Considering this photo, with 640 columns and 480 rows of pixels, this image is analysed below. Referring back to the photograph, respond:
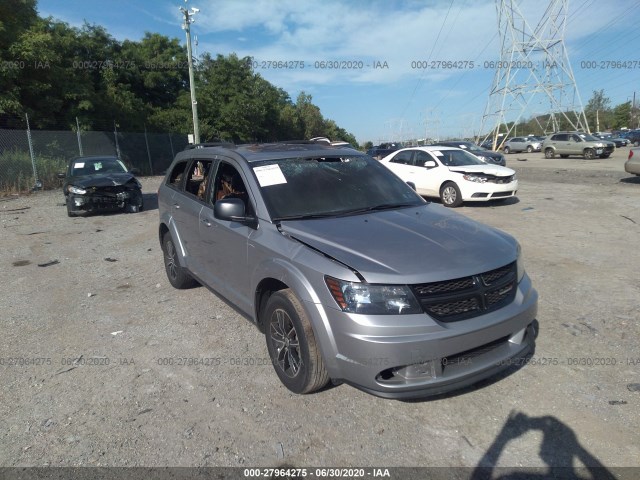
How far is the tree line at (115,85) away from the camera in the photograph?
19734 mm

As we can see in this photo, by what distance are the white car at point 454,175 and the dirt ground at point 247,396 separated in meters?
5.42

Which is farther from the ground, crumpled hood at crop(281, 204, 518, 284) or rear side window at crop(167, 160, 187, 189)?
rear side window at crop(167, 160, 187, 189)

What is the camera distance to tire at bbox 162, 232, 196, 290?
540cm

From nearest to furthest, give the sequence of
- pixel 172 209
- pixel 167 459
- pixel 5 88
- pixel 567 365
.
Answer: pixel 167 459
pixel 567 365
pixel 172 209
pixel 5 88

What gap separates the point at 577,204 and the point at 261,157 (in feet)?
33.4

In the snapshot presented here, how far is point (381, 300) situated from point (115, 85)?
33.4 meters

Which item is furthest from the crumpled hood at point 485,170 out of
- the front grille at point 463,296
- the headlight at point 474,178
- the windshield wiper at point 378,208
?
the front grille at point 463,296

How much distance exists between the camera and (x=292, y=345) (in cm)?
321

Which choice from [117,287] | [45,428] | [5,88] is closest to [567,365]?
[45,428]

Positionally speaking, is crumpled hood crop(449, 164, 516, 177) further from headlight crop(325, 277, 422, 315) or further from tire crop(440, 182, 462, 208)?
headlight crop(325, 277, 422, 315)

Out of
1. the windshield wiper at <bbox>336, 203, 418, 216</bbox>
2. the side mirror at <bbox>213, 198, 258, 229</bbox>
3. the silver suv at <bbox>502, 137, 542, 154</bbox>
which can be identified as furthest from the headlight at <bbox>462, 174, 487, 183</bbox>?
the silver suv at <bbox>502, 137, 542, 154</bbox>

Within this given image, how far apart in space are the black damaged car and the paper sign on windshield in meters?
9.34

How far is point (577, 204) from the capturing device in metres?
11.4

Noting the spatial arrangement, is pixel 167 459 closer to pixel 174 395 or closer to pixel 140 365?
pixel 174 395
